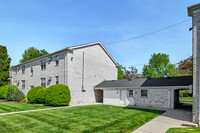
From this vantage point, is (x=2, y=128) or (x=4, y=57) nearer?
(x=2, y=128)

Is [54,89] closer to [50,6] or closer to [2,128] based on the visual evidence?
[2,128]

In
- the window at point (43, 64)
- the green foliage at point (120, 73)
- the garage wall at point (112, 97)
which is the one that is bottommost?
the garage wall at point (112, 97)

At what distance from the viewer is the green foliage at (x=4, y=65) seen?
2658 cm

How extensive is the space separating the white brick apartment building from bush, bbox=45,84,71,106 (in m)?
1.41

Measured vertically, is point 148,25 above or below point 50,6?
below

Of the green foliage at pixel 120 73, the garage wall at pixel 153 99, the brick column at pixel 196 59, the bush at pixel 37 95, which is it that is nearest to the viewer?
the brick column at pixel 196 59

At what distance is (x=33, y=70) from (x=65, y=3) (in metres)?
14.4

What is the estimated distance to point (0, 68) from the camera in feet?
86.9

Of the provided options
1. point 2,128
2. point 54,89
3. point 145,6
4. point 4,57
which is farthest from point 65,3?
point 4,57

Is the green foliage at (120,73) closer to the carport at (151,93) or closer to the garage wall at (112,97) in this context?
the garage wall at (112,97)

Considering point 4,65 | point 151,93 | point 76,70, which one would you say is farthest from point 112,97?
point 4,65

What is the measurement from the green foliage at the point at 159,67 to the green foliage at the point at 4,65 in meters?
37.5

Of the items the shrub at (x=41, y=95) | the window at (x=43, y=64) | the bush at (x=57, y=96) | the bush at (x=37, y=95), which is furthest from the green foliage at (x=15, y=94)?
the bush at (x=57, y=96)

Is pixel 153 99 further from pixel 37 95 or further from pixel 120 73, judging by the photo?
pixel 120 73
